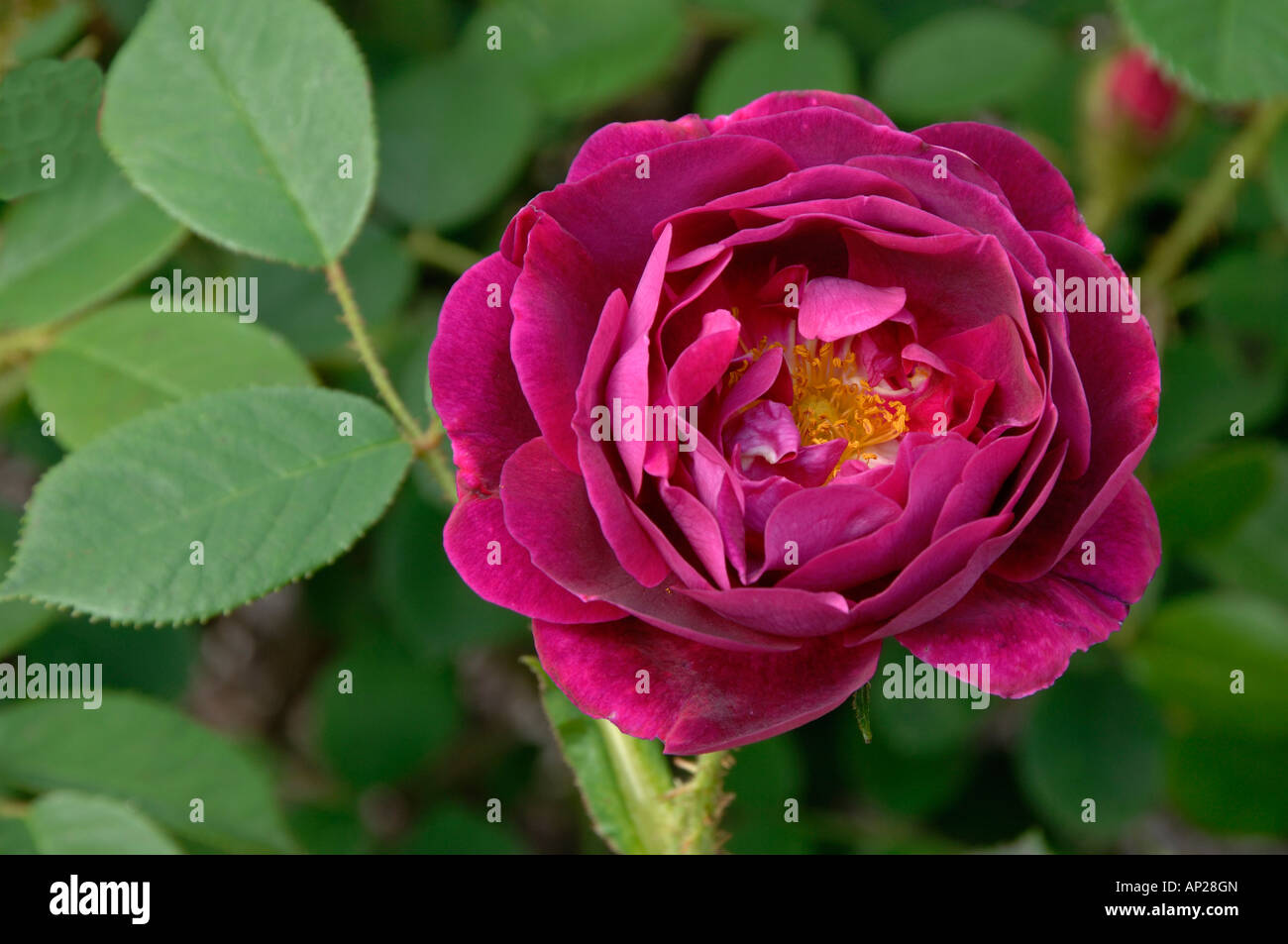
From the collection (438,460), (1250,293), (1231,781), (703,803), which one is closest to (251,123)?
(438,460)

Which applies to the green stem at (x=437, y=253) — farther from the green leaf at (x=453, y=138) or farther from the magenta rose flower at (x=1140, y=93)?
the magenta rose flower at (x=1140, y=93)

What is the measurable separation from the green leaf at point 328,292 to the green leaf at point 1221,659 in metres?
1.03

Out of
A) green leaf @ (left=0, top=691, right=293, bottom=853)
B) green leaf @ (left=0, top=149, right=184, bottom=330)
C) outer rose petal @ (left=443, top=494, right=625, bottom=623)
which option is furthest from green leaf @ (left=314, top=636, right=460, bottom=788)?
outer rose petal @ (left=443, top=494, right=625, bottom=623)

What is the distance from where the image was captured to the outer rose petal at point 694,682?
60cm

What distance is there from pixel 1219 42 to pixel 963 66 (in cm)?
43

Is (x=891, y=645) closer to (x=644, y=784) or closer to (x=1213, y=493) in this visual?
(x=1213, y=493)

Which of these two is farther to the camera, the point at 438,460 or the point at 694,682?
the point at 438,460

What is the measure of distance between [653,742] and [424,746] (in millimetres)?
785

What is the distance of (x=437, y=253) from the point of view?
1369mm

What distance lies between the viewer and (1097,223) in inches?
58.8

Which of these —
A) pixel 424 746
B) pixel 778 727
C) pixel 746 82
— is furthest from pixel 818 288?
pixel 424 746

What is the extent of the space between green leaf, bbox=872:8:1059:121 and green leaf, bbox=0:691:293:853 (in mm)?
1118

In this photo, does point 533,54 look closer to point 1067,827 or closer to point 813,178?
point 813,178

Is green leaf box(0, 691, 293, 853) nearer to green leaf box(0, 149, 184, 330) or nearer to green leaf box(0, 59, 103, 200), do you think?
green leaf box(0, 149, 184, 330)
